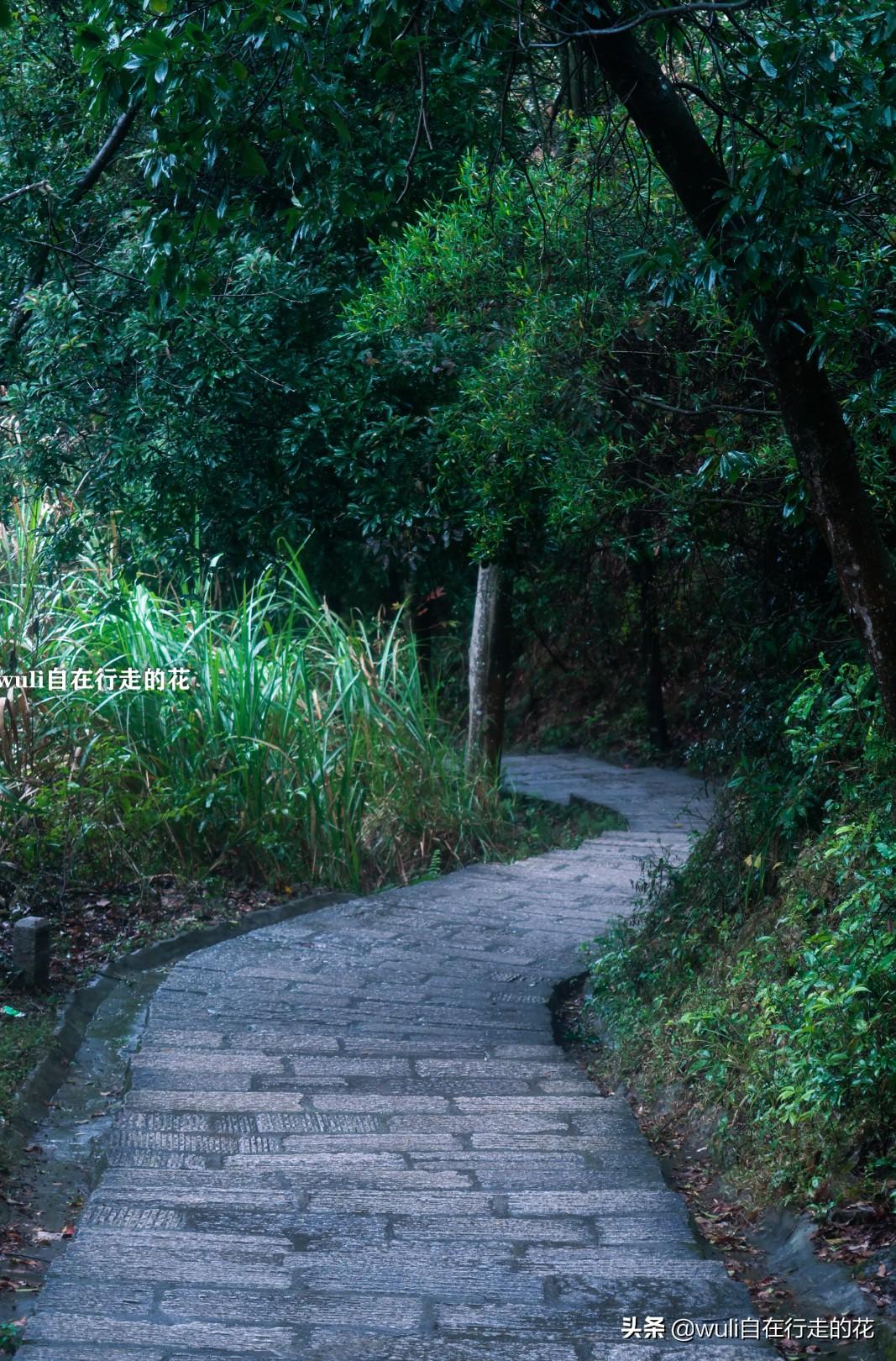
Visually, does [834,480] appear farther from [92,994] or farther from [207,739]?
[207,739]

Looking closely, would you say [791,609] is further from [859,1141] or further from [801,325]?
[859,1141]

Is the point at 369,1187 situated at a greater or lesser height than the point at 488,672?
lesser

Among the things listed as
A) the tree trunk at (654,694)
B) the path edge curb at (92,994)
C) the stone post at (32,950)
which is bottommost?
the tree trunk at (654,694)

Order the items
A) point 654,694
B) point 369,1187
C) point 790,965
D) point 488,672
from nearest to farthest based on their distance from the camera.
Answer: point 369,1187
point 790,965
point 488,672
point 654,694

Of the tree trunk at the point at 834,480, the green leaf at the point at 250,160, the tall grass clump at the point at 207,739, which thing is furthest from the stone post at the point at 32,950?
the tree trunk at the point at 834,480

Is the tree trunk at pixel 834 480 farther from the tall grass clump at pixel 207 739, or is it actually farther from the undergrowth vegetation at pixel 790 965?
the tall grass clump at pixel 207 739

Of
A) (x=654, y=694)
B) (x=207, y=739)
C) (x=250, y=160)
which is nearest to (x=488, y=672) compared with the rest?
(x=207, y=739)

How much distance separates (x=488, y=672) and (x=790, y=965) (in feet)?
19.7

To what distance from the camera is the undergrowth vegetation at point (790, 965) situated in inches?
134

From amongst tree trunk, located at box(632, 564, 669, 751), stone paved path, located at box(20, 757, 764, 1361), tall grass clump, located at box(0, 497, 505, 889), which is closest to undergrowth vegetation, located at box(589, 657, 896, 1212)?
stone paved path, located at box(20, 757, 764, 1361)

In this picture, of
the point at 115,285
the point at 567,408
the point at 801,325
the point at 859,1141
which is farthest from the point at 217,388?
the point at 859,1141

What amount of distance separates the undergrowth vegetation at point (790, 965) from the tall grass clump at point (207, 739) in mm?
2137

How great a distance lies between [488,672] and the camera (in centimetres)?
1012

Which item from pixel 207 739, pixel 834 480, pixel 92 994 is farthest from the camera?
pixel 207 739
